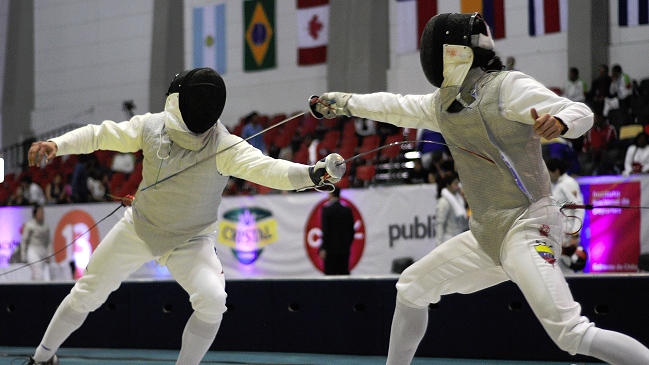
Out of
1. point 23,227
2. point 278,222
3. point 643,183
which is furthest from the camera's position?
point 23,227

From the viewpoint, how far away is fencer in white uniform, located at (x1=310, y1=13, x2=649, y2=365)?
262 cm

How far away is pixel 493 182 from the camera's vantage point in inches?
115

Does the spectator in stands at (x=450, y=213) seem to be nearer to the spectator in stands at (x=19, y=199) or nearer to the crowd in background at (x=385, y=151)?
the crowd in background at (x=385, y=151)

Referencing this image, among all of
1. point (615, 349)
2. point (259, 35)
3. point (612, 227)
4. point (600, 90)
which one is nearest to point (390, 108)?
point (615, 349)

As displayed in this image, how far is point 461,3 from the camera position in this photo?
11281 mm

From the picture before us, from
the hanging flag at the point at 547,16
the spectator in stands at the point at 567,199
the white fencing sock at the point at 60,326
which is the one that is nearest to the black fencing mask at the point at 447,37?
the white fencing sock at the point at 60,326

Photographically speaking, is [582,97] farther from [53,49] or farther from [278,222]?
[53,49]

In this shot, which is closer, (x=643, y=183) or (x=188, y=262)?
(x=188, y=262)

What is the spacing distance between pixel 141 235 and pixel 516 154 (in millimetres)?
1677

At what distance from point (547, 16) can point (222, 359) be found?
7.84 m

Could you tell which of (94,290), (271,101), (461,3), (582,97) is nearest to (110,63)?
(271,101)

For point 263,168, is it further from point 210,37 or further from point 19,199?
point 210,37

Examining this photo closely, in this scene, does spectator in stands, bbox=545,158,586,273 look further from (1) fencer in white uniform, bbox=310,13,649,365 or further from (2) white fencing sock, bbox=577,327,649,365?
(2) white fencing sock, bbox=577,327,649,365

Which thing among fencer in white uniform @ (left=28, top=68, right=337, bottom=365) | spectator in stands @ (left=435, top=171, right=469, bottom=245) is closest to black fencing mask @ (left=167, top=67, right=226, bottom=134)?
fencer in white uniform @ (left=28, top=68, right=337, bottom=365)
